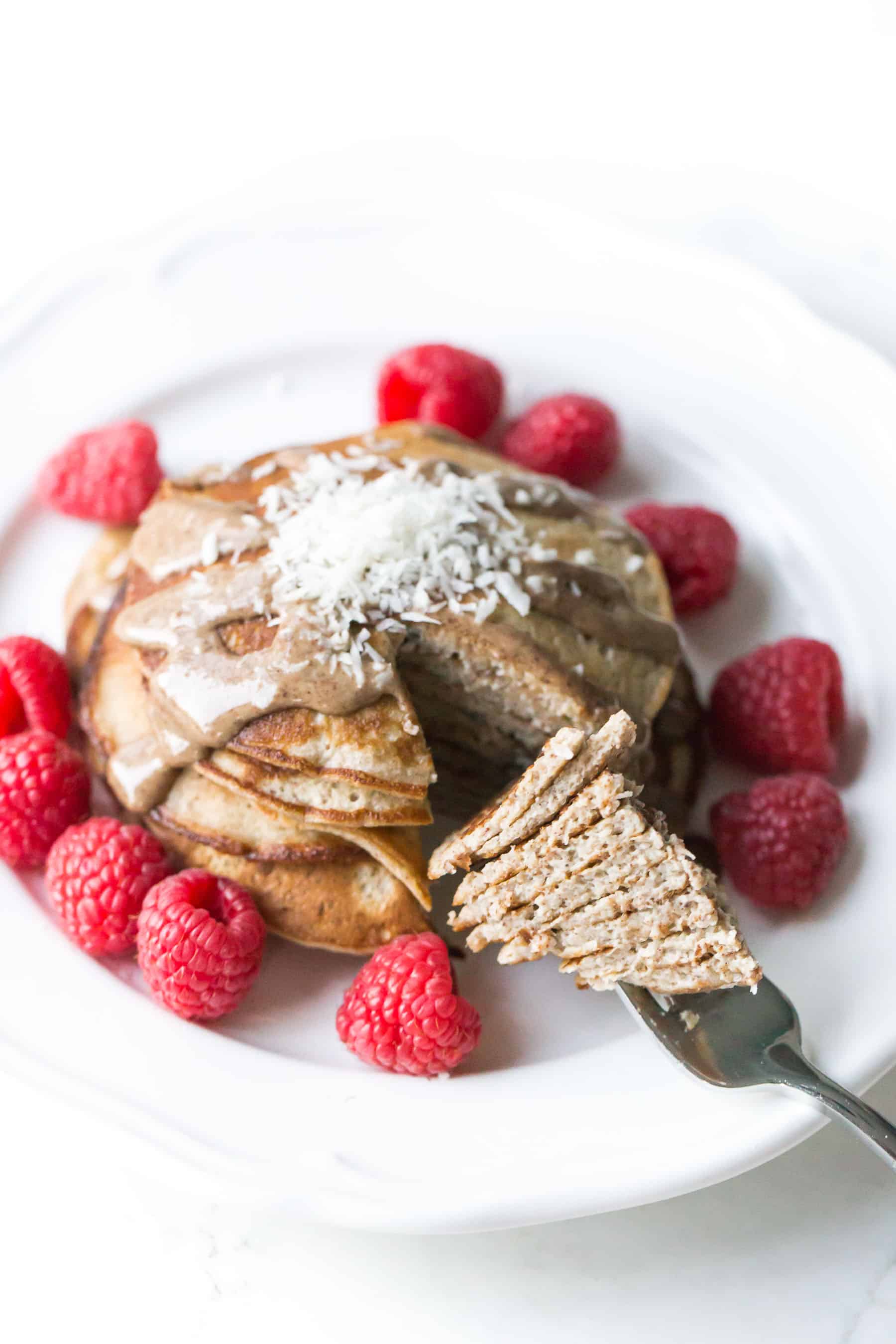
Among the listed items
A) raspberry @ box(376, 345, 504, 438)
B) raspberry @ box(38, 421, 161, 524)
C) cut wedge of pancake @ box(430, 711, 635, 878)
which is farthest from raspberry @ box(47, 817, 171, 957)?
raspberry @ box(376, 345, 504, 438)

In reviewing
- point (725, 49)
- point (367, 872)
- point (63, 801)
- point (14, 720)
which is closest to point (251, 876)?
point (367, 872)

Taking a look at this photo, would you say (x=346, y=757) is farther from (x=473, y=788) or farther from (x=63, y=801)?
(x=63, y=801)

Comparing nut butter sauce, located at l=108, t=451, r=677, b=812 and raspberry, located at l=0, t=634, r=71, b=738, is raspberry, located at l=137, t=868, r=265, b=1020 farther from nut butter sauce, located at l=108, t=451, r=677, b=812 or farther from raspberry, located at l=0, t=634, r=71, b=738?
raspberry, located at l=0, t=634, r=71, b=738

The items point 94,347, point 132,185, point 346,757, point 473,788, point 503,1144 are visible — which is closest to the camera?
point 503,1144

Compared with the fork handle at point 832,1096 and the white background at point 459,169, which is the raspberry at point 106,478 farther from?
the fork handle at point 832,1096

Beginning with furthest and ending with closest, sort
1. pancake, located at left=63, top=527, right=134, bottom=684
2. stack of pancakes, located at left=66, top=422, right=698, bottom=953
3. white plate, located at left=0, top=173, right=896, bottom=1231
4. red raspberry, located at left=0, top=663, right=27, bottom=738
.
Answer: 1. pancake, located at left=63, top=527, right=134, bottom=684
2. red raspberry, located at left=0, top=663, right=27, bottom=738
3. stack of pancakes, located at left=66, top=422, right=698, bottom=953
4. white plate, located at left=0, top=173, right=896, bottom=1231

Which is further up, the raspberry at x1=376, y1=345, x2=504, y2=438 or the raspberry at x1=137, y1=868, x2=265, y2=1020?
the raspberry at x1=376, y1=345, x2=504, y2=438

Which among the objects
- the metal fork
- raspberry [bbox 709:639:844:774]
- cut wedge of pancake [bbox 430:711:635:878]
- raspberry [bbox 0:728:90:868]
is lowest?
raspberry [bbox 0:728:90:868]
